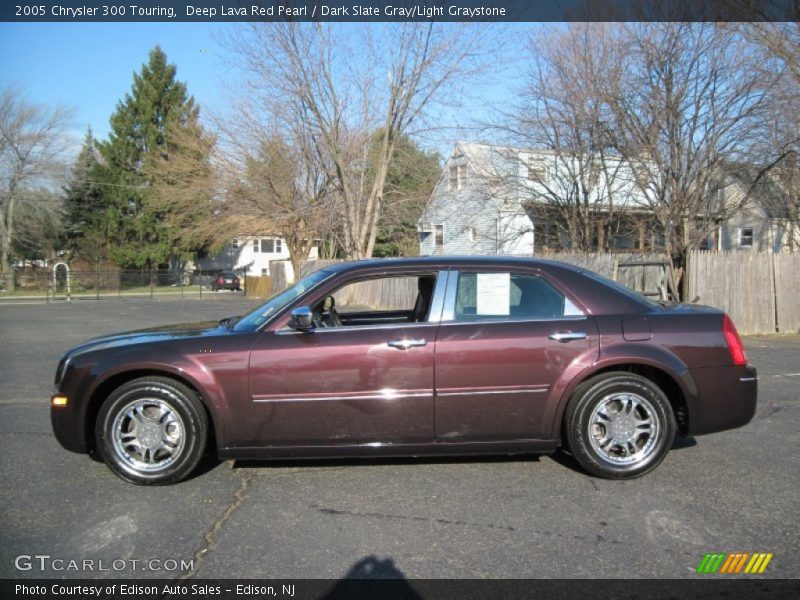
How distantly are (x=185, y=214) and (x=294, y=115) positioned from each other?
1552 cm

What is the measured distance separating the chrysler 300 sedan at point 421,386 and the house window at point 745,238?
2907 centimetres

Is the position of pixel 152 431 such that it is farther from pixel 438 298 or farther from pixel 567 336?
pixel 567 336

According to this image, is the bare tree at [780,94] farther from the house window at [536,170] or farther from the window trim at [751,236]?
the window trim at [751,236]

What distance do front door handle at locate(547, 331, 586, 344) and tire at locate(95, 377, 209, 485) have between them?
2.52m

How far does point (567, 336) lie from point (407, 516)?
167 centimetres

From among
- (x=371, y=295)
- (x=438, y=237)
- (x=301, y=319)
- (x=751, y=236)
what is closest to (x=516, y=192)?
(x=371, y=295)

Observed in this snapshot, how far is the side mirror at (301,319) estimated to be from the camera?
13.7 feet

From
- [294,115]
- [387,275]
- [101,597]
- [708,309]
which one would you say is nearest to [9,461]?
[101,597]

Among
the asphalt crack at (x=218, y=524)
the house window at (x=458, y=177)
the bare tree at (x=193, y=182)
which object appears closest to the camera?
the asphalt crack at (x=218, y=524)

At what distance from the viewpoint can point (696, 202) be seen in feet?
49.1

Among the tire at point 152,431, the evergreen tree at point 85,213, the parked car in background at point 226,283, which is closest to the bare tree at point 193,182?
the parked car in background at point 226,283

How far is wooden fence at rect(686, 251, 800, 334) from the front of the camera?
44.3ft

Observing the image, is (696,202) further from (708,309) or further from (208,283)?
(208,283)

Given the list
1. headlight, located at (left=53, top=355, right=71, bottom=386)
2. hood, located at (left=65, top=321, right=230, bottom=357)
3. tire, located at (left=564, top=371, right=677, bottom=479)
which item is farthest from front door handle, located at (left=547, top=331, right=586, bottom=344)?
headlight, located at (left=53, top=355, right=71, bottom=386)
